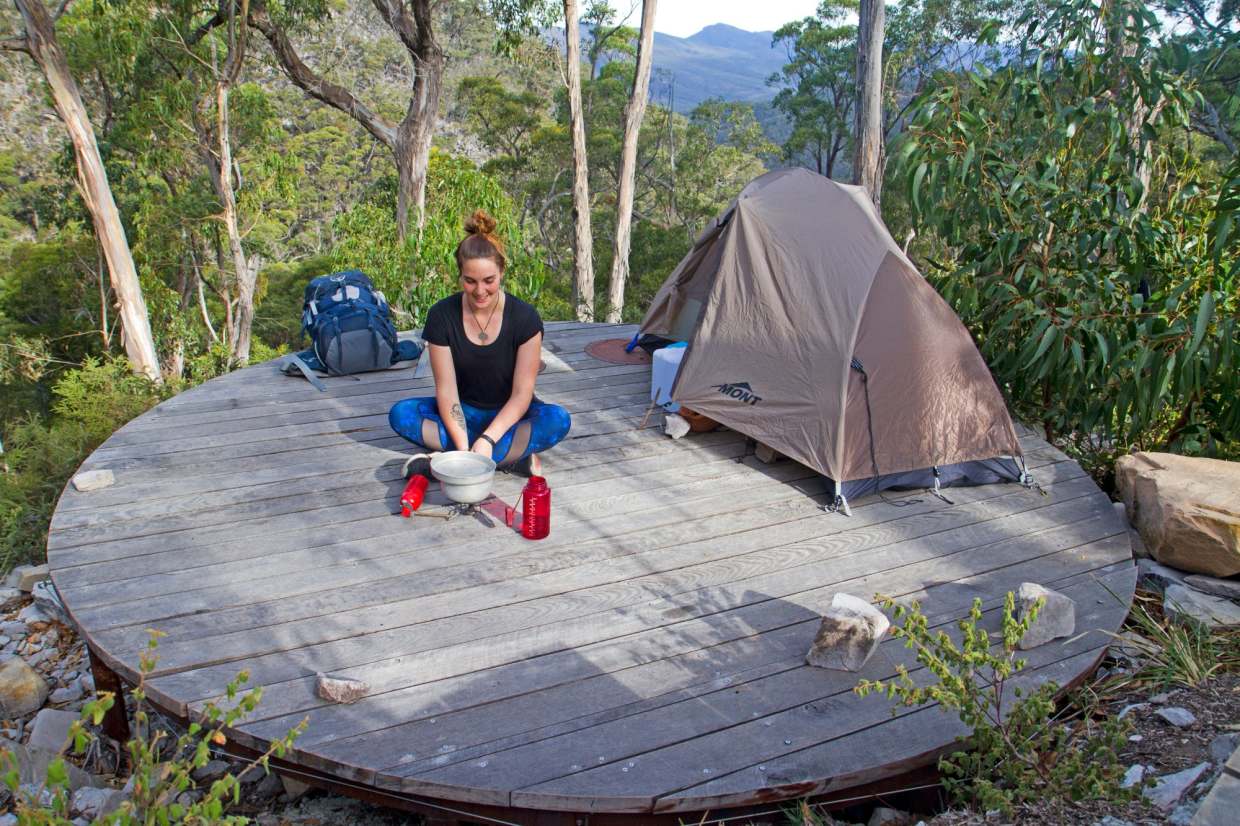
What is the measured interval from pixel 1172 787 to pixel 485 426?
2.71 metres

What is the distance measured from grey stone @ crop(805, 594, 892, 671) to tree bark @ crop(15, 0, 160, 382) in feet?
25.4

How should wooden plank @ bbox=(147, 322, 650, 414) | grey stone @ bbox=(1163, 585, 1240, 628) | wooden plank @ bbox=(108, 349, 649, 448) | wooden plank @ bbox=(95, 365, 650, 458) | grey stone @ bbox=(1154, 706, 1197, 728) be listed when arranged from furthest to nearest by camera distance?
1. wooden plank @ bbox=(147, 322, 650, 414)
2. wooden plank @ bbox=(108, 349, 649, 448)
3. wooden plank @ bbox=(95, 365, 650, 458)
4. grey stone @ bbox=(1163, 585, 1240, 628)
5. grey stone @ bbox=(1154, 706, 1197, 728)

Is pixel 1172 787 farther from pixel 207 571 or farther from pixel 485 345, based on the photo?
pixel 207 571

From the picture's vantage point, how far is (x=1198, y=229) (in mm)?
4156

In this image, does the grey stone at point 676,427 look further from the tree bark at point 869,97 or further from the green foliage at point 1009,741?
the tree bark at point 869,97

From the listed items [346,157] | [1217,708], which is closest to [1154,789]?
[1217,708]

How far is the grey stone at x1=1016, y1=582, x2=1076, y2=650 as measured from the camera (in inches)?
110

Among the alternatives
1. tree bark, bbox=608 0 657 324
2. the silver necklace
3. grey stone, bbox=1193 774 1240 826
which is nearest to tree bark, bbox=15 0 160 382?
tree bark, bbox=608 0 657 324

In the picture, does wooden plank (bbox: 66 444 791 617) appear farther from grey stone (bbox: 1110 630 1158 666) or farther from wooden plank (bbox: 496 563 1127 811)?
grey stone (bbox: 1110 630 1158 666)

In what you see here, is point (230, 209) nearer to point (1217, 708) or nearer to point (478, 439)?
point (478, 439)

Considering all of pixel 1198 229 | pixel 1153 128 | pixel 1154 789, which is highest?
pixel 1153 128

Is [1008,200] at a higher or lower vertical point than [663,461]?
higher

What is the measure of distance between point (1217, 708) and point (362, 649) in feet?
8.08

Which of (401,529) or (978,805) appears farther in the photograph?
(401,529)
